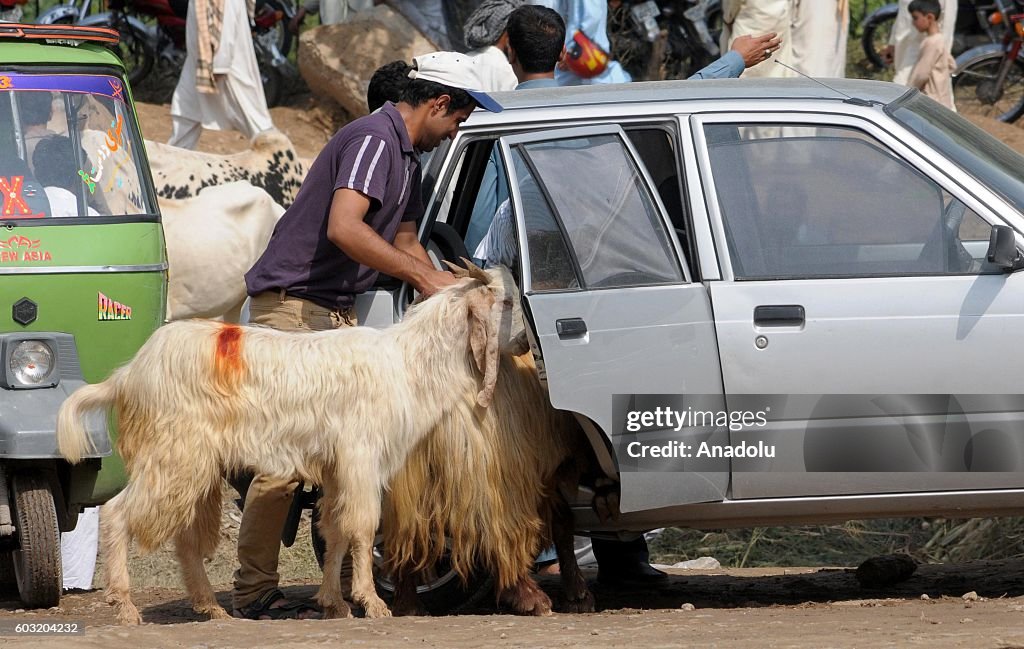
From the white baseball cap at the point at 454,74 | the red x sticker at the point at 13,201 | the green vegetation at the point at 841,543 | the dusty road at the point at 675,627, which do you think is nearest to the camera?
the dusty road at the point at 675,627

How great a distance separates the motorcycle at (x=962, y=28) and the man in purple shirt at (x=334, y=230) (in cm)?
1039

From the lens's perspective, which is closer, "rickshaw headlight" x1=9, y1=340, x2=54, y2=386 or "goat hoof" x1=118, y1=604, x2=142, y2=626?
"goat hoof" x1=118, y1=604, x2=142, y2=626

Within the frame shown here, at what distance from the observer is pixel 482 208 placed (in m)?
6.16

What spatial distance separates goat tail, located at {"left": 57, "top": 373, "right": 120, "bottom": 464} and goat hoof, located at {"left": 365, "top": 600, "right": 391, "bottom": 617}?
3.87 feet

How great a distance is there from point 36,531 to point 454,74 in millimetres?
2561

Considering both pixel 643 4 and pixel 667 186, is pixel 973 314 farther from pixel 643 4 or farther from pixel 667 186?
pixel 643 4

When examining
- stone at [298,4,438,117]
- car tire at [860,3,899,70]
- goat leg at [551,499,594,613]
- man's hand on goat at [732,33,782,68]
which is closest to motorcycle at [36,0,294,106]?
stone at [298,4,438,117]

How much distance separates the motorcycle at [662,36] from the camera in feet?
48.0

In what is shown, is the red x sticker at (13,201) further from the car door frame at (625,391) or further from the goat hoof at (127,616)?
the car door frame at (625,391)

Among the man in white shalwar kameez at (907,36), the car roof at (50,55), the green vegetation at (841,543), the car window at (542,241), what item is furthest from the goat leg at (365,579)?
the man in white shalwar kameez at (907,36)

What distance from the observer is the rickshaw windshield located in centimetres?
628

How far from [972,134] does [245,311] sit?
9.97ft

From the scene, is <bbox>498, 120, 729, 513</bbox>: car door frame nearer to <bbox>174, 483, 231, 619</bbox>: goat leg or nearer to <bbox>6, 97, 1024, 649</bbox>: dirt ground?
<bbox>6, 97, 1024, 649</bbox>: dirt ground

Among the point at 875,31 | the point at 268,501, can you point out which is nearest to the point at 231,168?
the point at 268,501
